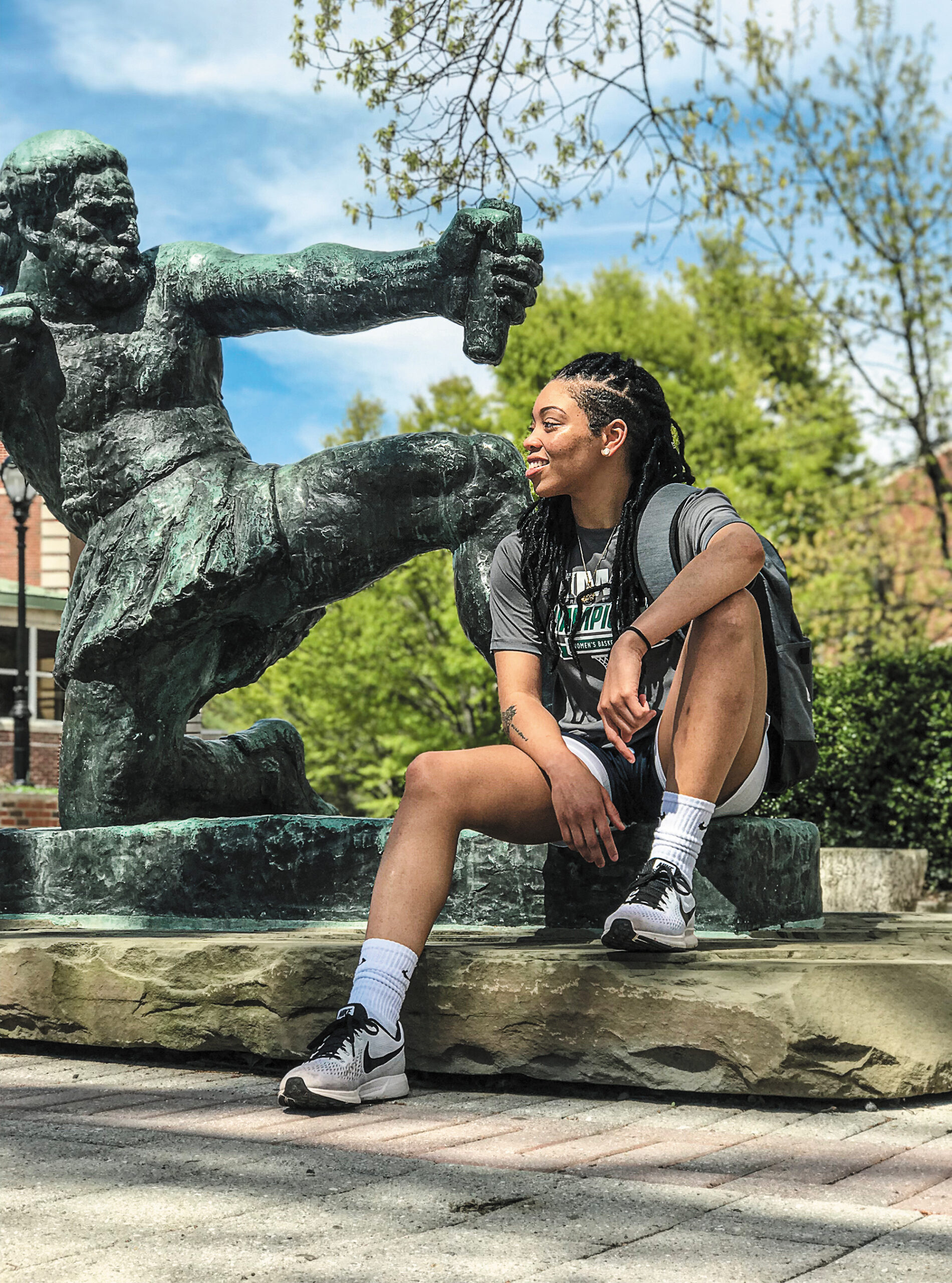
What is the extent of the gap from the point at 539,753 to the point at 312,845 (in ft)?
3.71

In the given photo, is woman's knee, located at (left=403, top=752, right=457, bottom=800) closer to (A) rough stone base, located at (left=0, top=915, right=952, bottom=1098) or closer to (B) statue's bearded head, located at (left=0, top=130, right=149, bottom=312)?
(A) rough stone base, located at (left=0, top=915, right=952, bottom=1098)

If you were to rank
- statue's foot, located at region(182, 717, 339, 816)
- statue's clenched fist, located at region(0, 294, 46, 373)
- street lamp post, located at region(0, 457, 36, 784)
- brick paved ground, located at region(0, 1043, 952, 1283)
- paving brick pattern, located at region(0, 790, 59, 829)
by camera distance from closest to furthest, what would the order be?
brick paved ground, located at region(0, 1043, 952, 1283) → statue's clenched fist, located at region(0, 294, 46, 373) → statue's foot, located at region(182, 717, 339, 816) → street lamp post, located at region(0, 457, 36, 784) → paving brick pattern, located at region(0, 790, 59, 829)

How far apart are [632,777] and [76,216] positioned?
2442 millimetres

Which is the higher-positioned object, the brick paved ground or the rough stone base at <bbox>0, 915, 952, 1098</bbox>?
the rough stone base at <bbox>0, 915, 952, 1098</bbox>

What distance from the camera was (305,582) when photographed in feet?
13.3

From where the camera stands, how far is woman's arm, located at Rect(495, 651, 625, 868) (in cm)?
267

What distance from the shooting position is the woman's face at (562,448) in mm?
3008

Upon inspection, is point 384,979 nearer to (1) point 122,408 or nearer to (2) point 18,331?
(1) point 122,408

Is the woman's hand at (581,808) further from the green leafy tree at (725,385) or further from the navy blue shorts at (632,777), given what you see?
the green leafy tree at (725,385)

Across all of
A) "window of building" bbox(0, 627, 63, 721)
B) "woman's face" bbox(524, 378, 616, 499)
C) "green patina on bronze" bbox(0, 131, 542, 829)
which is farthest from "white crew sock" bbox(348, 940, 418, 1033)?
"window of building" bbox(0, 627, 63, 721)

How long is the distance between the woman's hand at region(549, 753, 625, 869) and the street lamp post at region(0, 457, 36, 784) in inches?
454

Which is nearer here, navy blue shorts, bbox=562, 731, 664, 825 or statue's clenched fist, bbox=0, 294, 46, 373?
navy blue shorts, bbox=562, 731, 664, 825

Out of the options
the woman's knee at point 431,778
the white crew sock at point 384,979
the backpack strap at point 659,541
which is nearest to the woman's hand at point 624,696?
the backpack strap at point 659,541

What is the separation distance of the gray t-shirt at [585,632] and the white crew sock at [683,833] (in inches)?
13.6
